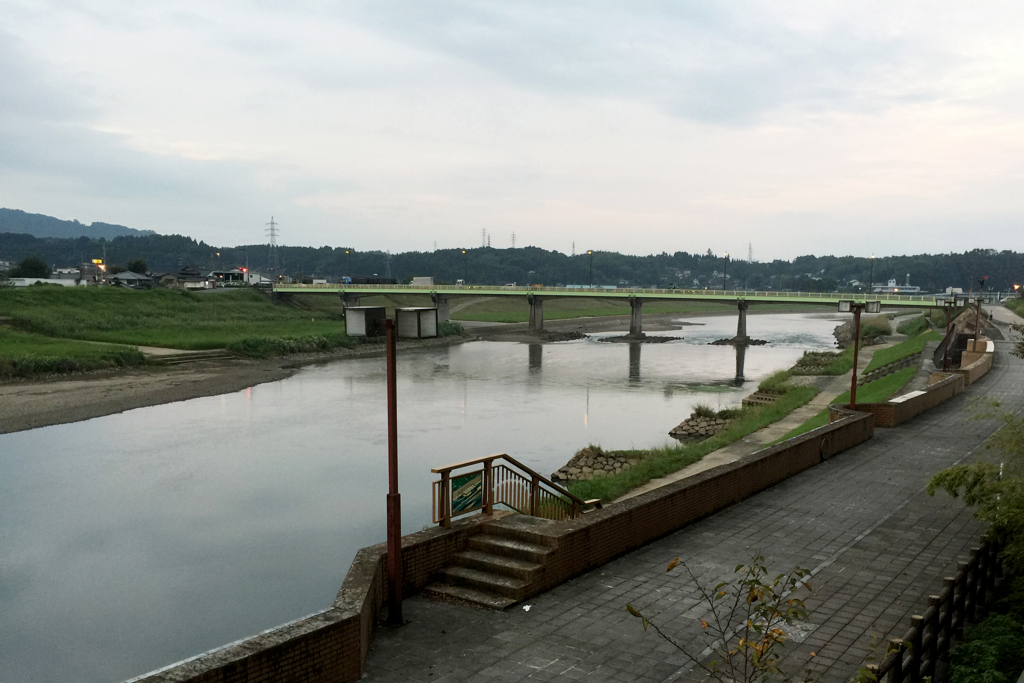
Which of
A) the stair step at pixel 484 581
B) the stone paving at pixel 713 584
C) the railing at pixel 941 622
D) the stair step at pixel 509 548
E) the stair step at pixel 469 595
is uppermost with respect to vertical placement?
the railing at pixel 941 622

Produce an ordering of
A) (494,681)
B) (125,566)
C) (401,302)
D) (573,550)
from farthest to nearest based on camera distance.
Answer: (401,302), (125,566), (573,550), (494,681)

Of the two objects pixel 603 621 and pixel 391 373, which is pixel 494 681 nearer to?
pixel 603 621

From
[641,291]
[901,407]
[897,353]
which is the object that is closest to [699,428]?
[901,407]

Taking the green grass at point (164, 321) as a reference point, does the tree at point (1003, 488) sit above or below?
above

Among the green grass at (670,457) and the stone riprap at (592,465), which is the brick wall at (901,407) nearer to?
the green grass at (670,457)

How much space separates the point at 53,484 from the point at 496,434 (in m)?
15.2

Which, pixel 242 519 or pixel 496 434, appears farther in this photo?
pixel 496 434

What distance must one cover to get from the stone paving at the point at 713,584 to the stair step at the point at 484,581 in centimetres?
21

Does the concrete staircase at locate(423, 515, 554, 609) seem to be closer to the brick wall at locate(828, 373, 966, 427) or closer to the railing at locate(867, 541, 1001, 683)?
the railing at locate(867, 541, 1001, 683)

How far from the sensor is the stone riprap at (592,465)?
22938 mm

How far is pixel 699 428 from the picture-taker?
30703 mm

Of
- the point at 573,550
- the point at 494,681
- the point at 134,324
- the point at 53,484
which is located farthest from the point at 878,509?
the point at 134,324

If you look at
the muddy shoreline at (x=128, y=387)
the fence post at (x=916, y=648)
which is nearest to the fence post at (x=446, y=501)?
the fence post at (x=916, y=648)

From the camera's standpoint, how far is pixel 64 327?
185ft
